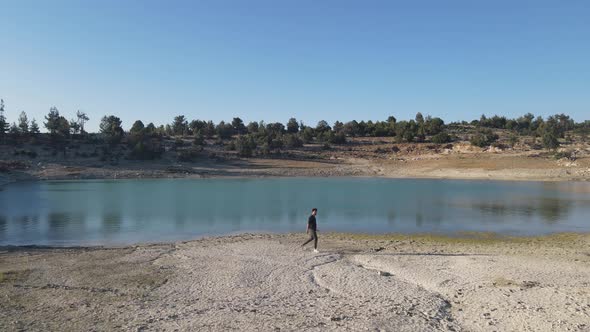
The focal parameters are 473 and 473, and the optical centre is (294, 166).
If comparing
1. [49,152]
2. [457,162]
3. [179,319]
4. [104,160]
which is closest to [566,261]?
[179,319]

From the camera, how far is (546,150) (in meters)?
89.4

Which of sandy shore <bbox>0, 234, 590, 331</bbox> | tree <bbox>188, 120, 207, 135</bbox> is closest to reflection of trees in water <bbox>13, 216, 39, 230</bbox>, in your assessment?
sandy shore <bbox>0, 234, 590, 331</bbox>

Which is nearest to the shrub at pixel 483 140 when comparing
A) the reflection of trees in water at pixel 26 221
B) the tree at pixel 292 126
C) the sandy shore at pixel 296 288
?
the tree at pixel 292 126

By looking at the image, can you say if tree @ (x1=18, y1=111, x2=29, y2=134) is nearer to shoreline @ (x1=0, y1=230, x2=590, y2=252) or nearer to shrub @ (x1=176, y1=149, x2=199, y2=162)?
shrub @ (x1=176, y1=149, x2=199, y2=162)

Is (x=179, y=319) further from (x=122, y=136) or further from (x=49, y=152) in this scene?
(x=122, y=136)

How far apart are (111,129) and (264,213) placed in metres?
79.4

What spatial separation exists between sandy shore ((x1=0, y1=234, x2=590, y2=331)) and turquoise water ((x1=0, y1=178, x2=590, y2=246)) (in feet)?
19.7

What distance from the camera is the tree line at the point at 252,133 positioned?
316 feet

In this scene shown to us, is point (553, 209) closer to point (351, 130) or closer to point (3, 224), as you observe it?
point (3, 224)

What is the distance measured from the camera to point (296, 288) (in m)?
13.9

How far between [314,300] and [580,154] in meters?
85.3

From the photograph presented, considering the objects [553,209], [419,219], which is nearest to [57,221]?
[419,219]

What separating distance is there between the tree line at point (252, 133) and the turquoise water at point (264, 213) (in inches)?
1759

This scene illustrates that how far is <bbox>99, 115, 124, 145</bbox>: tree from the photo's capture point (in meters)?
96.3
